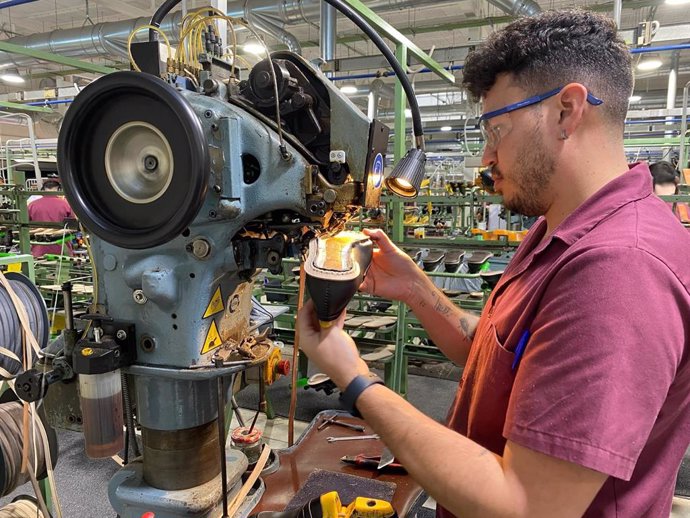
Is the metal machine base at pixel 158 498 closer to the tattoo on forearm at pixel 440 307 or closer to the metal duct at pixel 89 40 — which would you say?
the tattoo on forearm at pixel 440 307

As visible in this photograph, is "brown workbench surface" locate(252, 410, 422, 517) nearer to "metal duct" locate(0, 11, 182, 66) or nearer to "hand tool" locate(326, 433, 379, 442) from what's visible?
"hand tool" locate(326, 433, 379, 442)

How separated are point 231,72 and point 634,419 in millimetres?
957

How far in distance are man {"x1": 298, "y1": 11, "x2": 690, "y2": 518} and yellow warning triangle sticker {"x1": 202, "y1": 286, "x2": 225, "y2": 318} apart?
0.19m

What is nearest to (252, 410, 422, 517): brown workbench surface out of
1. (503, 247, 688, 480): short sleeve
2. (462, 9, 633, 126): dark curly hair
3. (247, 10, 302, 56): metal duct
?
(503, 247, 688, 480): short sleeve

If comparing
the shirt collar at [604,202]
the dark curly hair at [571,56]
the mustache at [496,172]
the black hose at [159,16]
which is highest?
the black hose at [159,16]

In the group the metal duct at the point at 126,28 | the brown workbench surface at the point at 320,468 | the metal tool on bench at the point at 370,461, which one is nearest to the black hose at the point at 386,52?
the brown workbench surface at the point at 320,468

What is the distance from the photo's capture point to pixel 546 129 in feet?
2.75

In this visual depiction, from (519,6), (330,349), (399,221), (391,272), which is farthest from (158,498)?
(519,6)

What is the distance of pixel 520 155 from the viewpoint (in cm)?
87

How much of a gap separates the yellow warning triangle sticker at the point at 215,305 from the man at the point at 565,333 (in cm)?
19

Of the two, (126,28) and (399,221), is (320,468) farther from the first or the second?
(126,28)

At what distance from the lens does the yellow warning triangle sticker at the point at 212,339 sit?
95 centimetres

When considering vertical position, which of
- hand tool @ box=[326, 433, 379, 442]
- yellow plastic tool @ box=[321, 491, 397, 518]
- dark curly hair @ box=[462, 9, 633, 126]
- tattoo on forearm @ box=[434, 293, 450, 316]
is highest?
dark curly hair @ box=[462, 9, 633, 126]

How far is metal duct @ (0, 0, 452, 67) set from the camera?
4520mm
